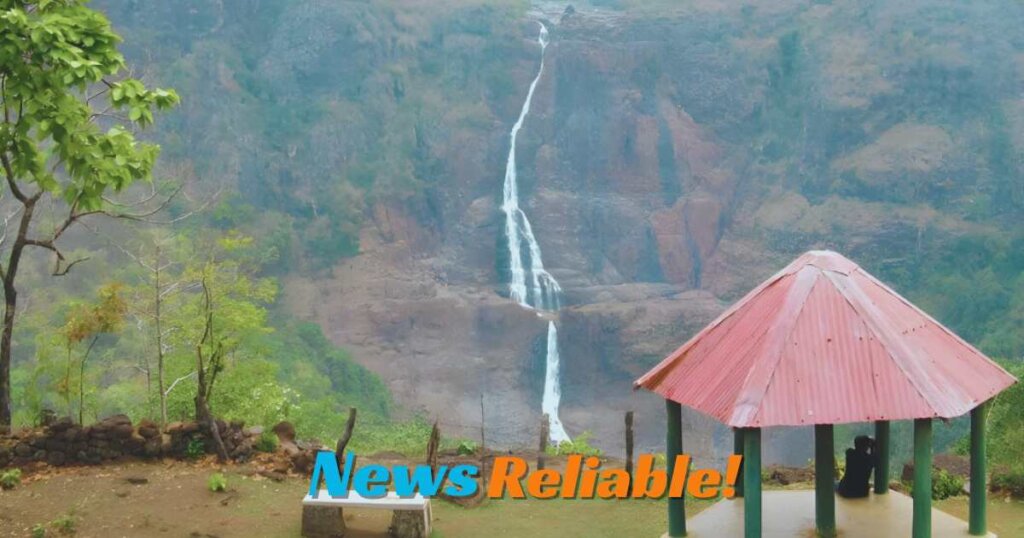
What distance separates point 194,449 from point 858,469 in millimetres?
7782

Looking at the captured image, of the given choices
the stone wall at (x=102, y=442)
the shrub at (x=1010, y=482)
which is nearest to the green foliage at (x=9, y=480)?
the stone wall at (x=102, y=442)

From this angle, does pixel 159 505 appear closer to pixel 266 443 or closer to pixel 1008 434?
pixel 266 443

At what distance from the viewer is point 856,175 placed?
46.5m

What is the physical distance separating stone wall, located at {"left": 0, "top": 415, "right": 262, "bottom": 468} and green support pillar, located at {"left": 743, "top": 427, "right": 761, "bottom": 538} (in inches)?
282

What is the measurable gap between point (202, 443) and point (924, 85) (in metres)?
44.9

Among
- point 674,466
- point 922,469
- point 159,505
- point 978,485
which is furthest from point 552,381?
point 922,469

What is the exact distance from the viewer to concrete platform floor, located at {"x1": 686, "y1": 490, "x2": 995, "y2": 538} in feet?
27.2

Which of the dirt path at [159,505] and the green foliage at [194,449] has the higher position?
the green foliage at [194,449]

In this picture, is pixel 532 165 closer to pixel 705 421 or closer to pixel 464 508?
pixel 705 421

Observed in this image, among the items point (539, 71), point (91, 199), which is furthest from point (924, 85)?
point (91, 199)

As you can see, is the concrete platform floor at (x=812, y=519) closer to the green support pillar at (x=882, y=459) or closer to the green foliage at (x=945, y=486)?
the green support pillar at (x=882, y=459)

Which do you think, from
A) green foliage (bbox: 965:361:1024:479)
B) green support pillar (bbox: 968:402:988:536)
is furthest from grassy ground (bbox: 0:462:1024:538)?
green support pillar (bbox: 968:402:988:536)

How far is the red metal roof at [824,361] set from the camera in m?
7.03

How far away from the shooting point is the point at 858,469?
354 inches
